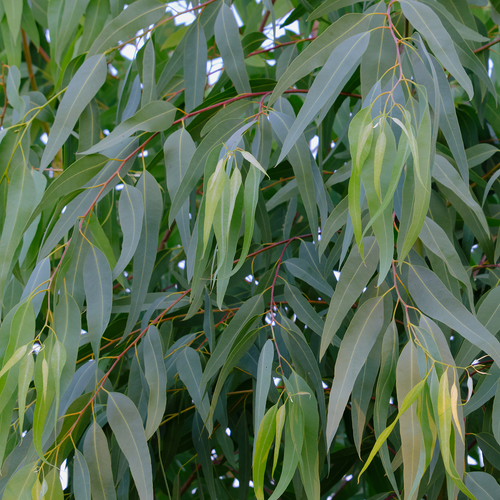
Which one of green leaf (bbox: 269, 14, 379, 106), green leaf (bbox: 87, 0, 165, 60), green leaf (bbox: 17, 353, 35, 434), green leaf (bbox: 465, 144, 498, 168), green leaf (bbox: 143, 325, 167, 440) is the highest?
green leaf (bbox: 87, 0, 165, 60)

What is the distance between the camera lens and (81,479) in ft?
1.78

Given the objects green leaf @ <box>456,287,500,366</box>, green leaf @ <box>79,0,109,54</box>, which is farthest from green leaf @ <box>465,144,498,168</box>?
green leaf @ <box>79,0,109,54</box>

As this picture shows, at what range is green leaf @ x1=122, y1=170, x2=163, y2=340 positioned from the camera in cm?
59

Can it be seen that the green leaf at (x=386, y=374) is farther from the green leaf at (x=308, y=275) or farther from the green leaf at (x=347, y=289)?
the green leaf at (x=308, y=275)

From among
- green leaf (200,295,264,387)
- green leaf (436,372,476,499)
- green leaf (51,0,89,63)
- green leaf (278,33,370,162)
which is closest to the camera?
green leaf (436,372,476,499)

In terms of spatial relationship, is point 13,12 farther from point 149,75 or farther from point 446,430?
point 446,430

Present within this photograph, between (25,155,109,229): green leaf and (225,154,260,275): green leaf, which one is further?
(25,155,109,229): green leaf

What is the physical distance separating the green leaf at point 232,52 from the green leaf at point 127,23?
0.09 m

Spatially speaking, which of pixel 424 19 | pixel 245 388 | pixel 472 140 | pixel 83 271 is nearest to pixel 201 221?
pixel 83 271

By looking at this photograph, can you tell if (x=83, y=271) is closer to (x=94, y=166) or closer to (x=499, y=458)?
(x=94, y=166)

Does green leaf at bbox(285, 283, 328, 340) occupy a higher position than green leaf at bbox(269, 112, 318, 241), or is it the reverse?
green leaf at bbox(269, 112, 318, 241)

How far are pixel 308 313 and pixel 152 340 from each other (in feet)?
0.61

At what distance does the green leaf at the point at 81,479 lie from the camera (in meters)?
0.53

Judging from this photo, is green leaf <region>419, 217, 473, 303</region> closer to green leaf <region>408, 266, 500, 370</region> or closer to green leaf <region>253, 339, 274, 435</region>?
green leaf <region>408, 266, 500, 370</region>
